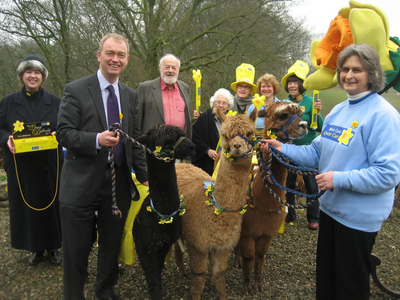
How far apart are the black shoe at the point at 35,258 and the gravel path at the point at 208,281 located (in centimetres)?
6

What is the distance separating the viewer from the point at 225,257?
268 centimetres

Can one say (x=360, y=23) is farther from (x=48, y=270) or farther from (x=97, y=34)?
(x=97, y=34)

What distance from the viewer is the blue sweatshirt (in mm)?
1726

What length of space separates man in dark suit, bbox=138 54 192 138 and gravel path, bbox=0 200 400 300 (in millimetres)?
1869

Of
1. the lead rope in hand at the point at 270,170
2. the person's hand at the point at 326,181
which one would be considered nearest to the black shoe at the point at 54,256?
Answer: the lead rope in hand at the point at 270,170

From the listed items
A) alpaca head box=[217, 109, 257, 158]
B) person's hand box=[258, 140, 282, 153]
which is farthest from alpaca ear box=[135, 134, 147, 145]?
person's hand box=[258, 140, 282, 153]

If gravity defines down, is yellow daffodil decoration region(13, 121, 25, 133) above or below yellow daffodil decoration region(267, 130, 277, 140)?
above

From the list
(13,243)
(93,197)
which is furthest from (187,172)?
(13,243)

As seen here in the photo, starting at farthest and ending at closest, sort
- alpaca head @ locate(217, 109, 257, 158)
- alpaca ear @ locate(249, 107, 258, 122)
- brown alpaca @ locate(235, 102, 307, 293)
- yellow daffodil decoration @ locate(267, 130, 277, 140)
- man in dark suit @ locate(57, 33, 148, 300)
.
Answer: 1. yellow daffodil decoration @ locate(267, 130, 277, 140)
2. brown alpaca @ locate(235, 102, 307, 293)
3. alpaca ear @ locate(249, 107, 258, 122)
4. alpaca head @ locate(217, 109, 257, 158)
5. man in dark suit @ locate(57, 33, 148, 300)

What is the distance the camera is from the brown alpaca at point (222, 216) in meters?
2.57

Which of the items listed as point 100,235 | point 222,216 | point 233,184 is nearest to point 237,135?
point 233,184

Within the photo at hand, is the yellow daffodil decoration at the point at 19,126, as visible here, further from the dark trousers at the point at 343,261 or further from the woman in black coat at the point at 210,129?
the dark trousers at the point at 343,261

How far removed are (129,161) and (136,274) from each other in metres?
1.67

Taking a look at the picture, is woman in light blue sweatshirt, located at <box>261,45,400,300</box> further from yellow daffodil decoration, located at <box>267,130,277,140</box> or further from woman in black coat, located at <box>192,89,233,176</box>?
woman in black coat, located at <box>192,89,233,176</box>
